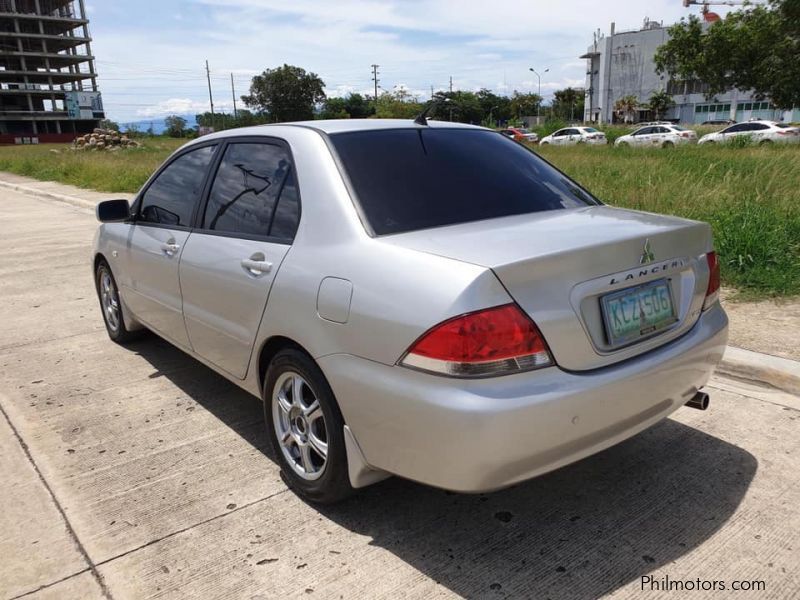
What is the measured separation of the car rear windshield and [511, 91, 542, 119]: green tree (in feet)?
406

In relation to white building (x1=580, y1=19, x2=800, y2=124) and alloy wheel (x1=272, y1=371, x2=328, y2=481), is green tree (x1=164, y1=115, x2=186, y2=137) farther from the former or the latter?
alloy wheel (x1=272, y1=371, x2=328, y2=481)

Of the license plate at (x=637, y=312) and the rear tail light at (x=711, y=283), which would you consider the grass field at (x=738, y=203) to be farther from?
the license plate at (x=637, y=312)

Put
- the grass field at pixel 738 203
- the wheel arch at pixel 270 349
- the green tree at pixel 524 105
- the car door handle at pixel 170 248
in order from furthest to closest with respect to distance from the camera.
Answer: the green tree at pixel 524 105 < the grass field at pixel 738 203 < the car door handle at pixel 170 248 < the wheel arch at pixel 270 349

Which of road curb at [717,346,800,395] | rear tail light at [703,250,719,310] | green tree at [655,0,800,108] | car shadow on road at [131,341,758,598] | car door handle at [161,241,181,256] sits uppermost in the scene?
green tree at [655,0,800,108]

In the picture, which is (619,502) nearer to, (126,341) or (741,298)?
(741,298)

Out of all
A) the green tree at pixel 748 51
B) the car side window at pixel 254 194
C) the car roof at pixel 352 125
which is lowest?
the car side window at pixel 254 194

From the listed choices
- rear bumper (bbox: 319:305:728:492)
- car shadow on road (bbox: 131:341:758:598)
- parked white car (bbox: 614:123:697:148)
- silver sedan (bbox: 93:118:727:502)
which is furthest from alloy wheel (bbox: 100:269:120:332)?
parked white car (bbox: 614:123:697:148)

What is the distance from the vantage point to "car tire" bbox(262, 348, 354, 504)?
2.61 m

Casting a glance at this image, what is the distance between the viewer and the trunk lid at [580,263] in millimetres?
2234

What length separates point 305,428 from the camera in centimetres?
286

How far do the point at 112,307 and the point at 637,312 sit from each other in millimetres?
4061

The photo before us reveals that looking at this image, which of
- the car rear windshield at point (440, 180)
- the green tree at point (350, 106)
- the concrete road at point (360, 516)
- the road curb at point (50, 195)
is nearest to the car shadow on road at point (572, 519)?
the concrete road at point (360, 516)

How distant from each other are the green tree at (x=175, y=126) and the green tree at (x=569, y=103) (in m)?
66.3

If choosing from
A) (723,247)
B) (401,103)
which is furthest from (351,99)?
(723,247)
